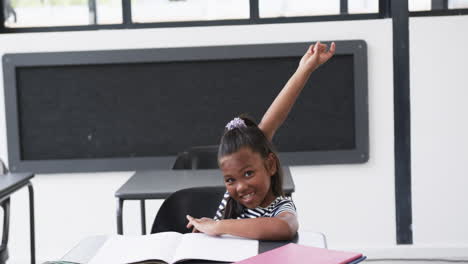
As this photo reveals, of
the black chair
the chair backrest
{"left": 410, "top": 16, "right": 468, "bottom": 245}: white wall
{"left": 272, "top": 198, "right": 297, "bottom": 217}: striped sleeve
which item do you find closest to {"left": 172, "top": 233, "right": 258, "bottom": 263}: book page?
{"left": 272, "top": 198, "right": 297, "bottom": 217}: striped sleeve

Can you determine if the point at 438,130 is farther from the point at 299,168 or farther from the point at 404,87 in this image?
the point at 299,168

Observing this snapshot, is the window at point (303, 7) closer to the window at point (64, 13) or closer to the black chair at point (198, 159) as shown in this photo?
the window at point (64, 13)

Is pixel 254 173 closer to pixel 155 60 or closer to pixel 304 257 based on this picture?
pixel 304 257

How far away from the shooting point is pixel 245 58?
151 inches

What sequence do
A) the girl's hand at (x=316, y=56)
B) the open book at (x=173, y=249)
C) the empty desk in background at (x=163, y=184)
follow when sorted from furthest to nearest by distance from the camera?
1. the empty desk in background at (x=163, y=184)
2. the girl's hand at (x=316, y=56)
3. the open book at (x=173, y=249)

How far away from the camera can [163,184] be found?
8.41 feet

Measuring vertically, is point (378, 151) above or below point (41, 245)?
above

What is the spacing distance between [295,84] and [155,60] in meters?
2.13

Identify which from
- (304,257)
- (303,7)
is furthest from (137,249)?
(303,7)

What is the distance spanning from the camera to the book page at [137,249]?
1.29m

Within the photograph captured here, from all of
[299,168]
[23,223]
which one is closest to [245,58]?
[299,168]

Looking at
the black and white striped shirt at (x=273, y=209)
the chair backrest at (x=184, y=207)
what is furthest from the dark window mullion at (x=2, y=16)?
the black and white striped shirt at (x=273, y=209)

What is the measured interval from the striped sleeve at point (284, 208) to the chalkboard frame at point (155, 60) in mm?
2187

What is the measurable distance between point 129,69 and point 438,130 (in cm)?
182
